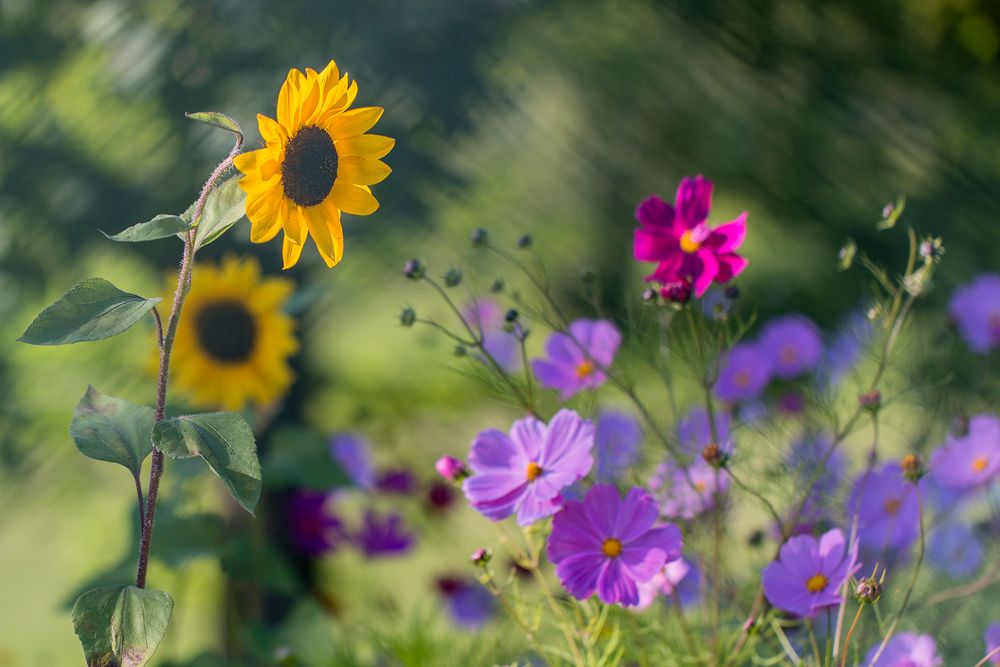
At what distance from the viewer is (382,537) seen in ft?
2.88

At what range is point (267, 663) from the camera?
77 centimetres

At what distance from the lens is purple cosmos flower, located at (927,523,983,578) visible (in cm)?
67

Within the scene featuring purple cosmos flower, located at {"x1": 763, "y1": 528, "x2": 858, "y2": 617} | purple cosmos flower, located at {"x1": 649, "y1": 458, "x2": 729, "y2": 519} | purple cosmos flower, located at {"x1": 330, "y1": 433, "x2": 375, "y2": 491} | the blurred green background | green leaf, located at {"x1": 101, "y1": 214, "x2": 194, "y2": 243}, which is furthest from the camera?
the blurred green background

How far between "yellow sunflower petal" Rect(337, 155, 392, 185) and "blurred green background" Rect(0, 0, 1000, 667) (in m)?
0.68

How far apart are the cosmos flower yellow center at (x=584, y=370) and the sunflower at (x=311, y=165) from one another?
0.17 meters

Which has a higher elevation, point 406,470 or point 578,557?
point 578,557

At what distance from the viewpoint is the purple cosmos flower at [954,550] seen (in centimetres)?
67

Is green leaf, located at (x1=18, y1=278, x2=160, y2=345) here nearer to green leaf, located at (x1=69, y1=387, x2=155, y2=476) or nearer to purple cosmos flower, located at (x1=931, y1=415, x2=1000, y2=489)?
green leaf, located at (x1=69, y1=387, x2=155, y2=476)

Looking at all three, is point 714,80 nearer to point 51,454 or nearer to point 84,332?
point 51,454

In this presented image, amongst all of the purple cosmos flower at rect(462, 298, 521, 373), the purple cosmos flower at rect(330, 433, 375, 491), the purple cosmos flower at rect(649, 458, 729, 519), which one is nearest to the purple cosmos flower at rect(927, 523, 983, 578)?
the purple cosmos flower at rect(649, 458, 729, 519)

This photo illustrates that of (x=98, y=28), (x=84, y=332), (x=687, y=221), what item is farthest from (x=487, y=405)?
(x=84, y=332)

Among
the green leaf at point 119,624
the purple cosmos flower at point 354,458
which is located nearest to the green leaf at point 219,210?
the green leaf at point 119,624

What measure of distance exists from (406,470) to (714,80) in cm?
57

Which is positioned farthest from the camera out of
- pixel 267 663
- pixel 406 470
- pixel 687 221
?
pixel 406 470
